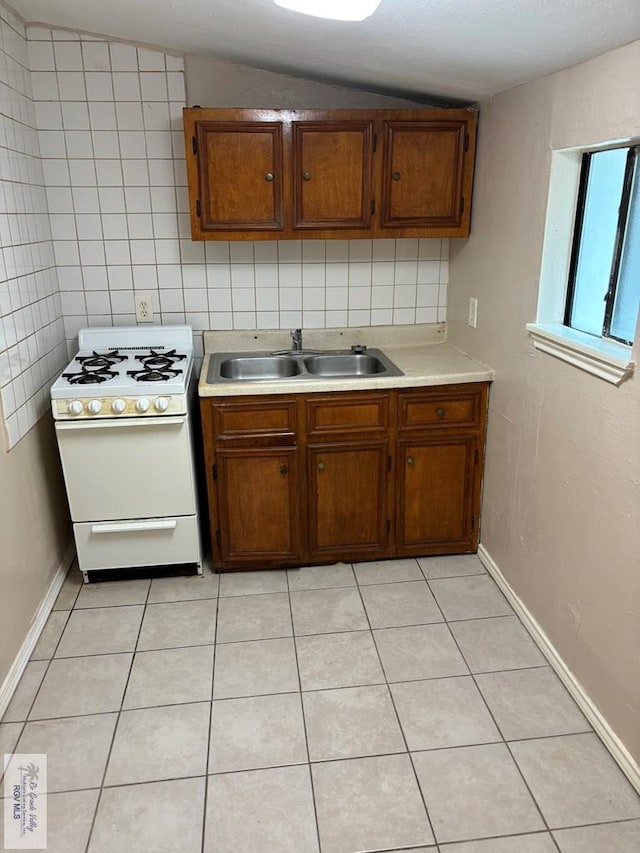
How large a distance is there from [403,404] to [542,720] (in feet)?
4.18

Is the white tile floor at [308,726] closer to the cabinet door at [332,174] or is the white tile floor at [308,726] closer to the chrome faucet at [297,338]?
the chrome faucet at [297,338]

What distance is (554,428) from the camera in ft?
7.03

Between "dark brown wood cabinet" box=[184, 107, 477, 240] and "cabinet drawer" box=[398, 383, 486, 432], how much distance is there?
71 centimetres

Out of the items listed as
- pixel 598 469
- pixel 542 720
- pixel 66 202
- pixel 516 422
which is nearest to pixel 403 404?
pixel 516 422

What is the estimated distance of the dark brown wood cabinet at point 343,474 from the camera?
2.60 m

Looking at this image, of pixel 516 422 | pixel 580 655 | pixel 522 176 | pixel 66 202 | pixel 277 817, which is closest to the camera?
pixel 277 817

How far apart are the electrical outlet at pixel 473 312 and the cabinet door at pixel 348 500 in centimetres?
69

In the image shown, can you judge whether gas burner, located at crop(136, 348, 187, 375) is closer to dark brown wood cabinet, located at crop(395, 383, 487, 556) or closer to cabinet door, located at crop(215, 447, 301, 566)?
cabinet door, located at crop(215, 447, 301, 566)

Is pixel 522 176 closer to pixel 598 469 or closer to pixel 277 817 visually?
pixel 598 469

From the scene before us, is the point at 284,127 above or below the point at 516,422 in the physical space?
above

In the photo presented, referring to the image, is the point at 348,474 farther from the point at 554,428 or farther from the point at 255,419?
the point at 554,428

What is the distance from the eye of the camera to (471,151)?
2633 mm

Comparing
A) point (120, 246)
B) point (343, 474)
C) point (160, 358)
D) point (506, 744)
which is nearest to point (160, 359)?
point (160, 358)

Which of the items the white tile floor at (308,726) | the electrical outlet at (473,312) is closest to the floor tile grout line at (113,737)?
the white tile floor at (308,726)
